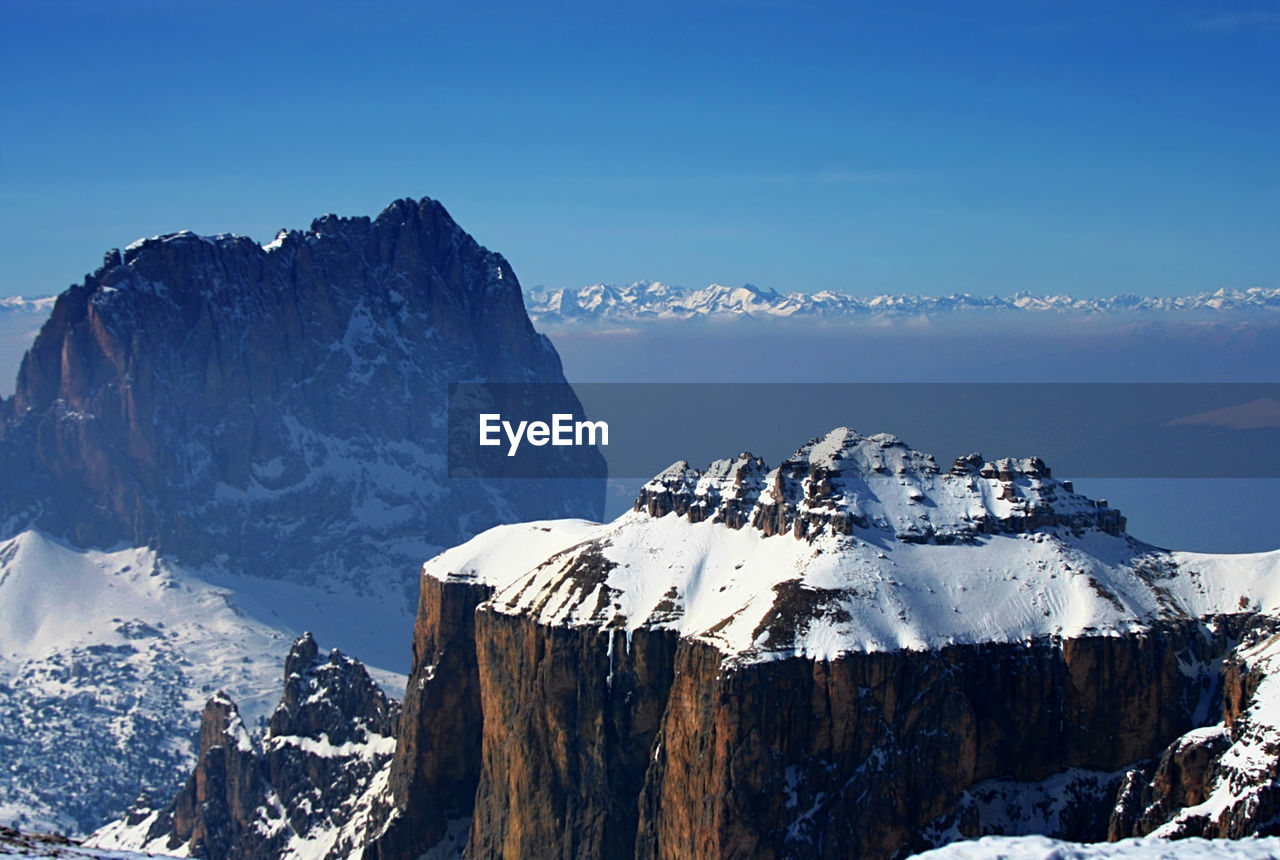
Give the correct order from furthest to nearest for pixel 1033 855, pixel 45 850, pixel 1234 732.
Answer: pixel 1234 732 → pixel 45 850 → pixel 1033 855

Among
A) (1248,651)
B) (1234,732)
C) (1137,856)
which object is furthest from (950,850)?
(1248,651)

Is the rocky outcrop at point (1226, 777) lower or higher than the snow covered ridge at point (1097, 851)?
lower

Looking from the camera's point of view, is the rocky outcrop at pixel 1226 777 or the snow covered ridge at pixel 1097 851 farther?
the rocky outcrop at pixel 1226 777

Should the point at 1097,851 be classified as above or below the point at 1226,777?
above

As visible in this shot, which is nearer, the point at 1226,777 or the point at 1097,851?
the point at 1097,851

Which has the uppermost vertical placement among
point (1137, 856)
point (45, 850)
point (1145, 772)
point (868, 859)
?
point (1137, 856)

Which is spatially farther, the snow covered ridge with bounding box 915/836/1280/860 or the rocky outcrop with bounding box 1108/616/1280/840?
the rocky outcrop with bounding box 1108/616/1280/840

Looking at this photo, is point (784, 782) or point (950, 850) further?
point (784, 782)

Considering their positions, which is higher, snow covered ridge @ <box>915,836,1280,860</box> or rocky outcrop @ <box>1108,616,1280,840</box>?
snow covered ridge @ <box>915,836,1280,860</box>

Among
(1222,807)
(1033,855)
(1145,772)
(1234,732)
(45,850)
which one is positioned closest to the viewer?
(1033,855)

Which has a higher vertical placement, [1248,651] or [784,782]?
[1248,651]

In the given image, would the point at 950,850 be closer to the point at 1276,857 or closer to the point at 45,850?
the point at 1276,857
